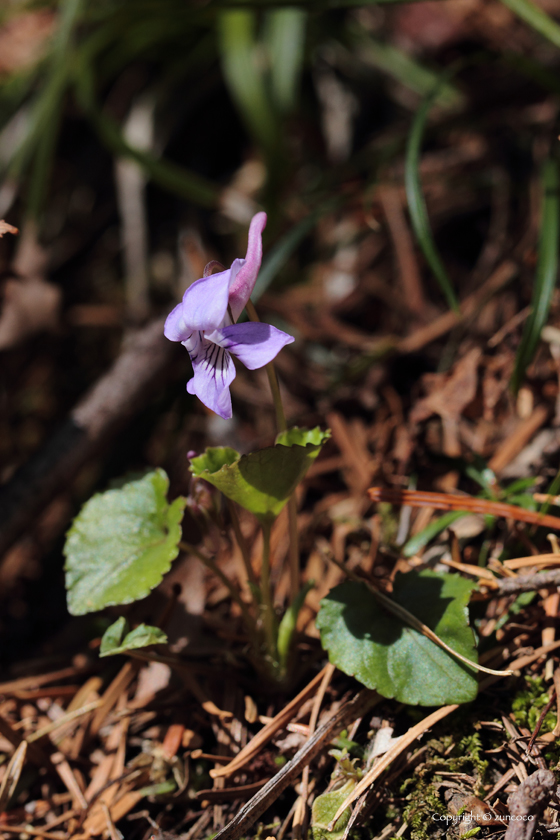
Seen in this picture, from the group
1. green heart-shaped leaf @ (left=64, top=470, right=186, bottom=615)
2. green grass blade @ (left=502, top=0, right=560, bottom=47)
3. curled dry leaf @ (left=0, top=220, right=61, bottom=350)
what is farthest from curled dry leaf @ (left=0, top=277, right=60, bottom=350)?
green grass blade @ (left=502, top=0, right=560, bottom=47)

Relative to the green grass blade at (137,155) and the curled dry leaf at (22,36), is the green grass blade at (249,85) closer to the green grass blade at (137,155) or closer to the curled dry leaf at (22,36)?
the green grass blade at (137,155)

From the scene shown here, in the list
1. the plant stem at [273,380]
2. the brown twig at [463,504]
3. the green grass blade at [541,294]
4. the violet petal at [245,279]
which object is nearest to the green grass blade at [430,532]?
the brown twig at [463,504]

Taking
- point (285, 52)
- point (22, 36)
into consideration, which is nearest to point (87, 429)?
point (285, 52)

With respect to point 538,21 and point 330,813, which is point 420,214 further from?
point 330,813

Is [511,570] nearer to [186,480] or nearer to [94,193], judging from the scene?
[186,480]

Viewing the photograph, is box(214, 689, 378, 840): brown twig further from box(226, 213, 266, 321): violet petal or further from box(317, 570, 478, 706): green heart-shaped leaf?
box(226, 213, 266, 321): violet petal

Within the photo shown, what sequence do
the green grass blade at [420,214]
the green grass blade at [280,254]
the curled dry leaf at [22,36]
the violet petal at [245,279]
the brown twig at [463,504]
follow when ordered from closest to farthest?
the violet petal at [245,279] < the brown twig at [463,504] < the green grass blade at [420,214] < the green grass blade at [280,254] < the curled dry leaf at [22,36]

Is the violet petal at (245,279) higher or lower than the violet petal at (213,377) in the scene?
higher
